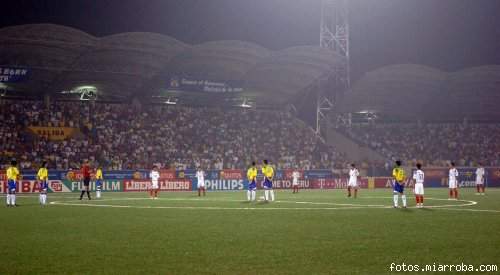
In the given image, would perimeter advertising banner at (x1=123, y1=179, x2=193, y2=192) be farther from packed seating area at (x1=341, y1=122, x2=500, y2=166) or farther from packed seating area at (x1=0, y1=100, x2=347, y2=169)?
packed seating area at (x1=341, y1=122, x2=500, y2=166)

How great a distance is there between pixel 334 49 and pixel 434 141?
1759cm

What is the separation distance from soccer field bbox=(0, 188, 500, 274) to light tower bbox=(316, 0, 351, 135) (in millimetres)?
36450

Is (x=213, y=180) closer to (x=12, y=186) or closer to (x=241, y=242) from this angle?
(x=12, y=186)

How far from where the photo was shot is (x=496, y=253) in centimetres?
1315

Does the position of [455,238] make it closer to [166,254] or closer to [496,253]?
[496,253]

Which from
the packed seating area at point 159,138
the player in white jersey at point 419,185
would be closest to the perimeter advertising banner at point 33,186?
the packed seating area at point 159,138

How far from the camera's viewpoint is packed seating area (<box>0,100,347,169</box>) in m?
50.2

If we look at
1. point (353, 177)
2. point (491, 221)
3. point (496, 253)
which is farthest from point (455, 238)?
point (353, 177)

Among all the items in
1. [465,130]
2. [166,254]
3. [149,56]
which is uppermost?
[149,56]

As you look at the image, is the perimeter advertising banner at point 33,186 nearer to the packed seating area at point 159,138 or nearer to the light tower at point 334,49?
the packed seating area at point 159,138

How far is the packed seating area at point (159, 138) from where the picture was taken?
50.2 m

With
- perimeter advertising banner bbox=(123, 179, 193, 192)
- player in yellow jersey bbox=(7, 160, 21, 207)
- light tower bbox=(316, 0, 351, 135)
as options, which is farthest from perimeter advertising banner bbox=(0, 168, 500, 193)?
player in yellow jersey bbox=(7, 160, 21, 207)

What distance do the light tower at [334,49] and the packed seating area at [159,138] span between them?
4000 mm

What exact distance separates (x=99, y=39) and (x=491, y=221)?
3368 centimetres
